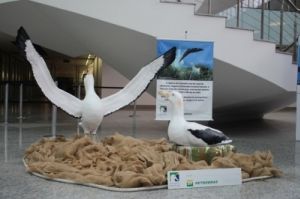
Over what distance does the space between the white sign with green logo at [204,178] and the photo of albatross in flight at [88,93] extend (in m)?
1.40

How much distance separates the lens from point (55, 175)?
12.8ft

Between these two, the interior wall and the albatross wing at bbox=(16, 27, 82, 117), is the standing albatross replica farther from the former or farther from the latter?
the interior wall

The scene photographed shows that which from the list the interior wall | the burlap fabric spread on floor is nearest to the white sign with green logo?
the burlap fabric spread on floor

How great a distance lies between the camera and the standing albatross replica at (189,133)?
4094 mm

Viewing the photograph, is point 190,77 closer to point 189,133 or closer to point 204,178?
point 189,133

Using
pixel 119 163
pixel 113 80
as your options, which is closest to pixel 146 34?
pixel 119 163

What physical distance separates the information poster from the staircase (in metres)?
0.38

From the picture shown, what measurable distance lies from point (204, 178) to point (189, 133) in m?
0.56

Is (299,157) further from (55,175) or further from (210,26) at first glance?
(55,175)

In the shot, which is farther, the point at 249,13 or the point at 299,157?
the point at 249,13

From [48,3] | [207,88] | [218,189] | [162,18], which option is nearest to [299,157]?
[207,88]

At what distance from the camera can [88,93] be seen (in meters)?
4.79

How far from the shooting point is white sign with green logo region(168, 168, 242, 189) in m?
3.59

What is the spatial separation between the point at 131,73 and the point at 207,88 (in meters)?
1.85
